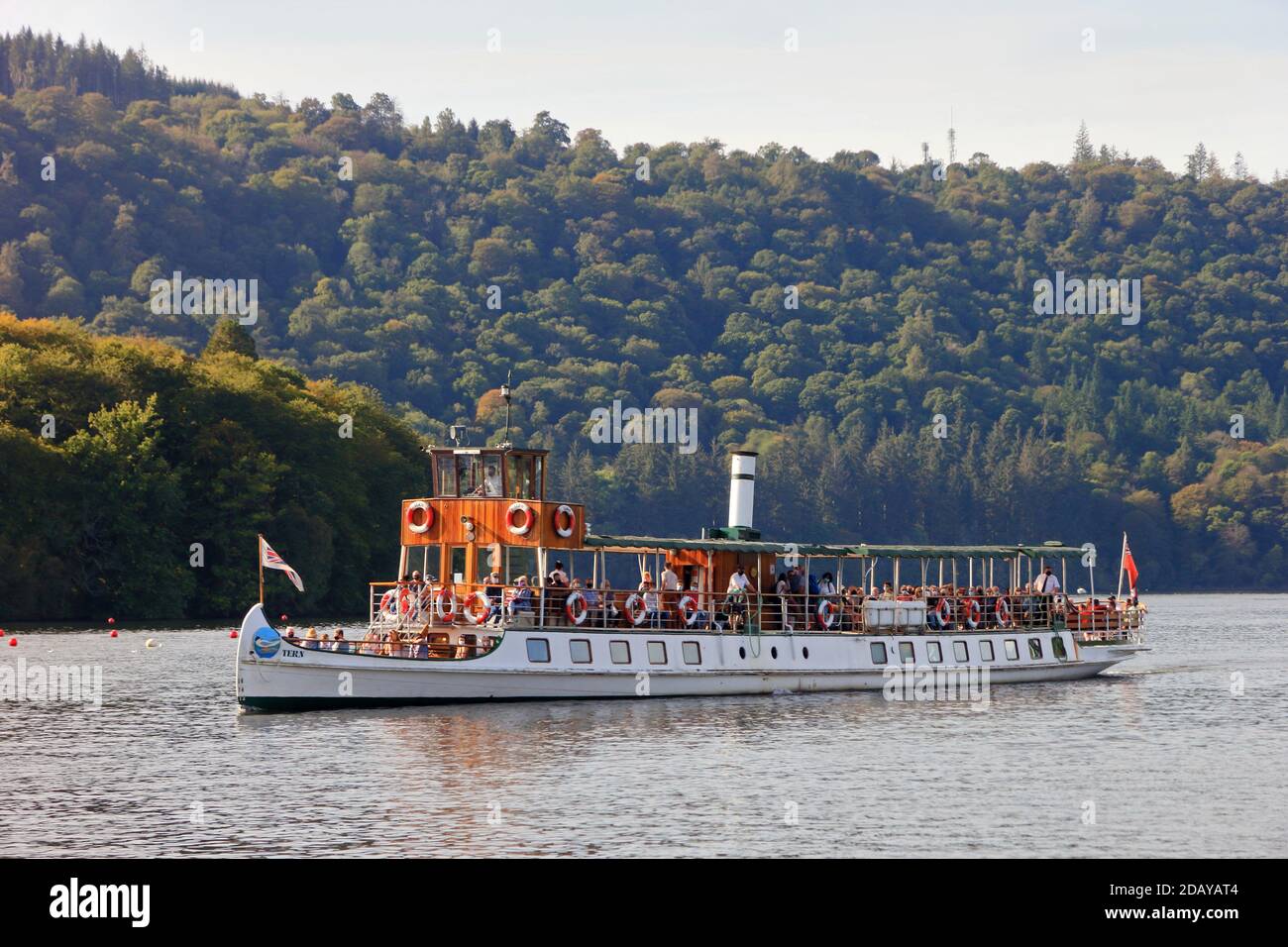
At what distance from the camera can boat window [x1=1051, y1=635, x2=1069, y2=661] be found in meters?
76.1

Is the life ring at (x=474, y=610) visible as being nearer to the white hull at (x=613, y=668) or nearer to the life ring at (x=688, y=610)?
the white hull at (x=613, y=668)

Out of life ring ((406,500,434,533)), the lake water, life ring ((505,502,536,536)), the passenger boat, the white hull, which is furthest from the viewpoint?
life ring ((406,500,434,533))

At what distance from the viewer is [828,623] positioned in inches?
2625

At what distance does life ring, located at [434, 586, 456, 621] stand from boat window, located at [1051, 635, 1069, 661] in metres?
28.7

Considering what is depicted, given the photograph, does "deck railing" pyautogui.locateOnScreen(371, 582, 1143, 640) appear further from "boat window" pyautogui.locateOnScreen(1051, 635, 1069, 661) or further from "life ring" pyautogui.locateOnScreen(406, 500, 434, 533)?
"life ring" pyautogui.locateOnScreen(406, 500, 434, 533)

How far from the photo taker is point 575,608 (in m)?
59.6

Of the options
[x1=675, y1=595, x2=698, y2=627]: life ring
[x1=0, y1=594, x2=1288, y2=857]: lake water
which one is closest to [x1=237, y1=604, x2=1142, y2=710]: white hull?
[x1=675, y1=595, x2=698, y2=627]: life ring

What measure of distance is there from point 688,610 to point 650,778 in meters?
18.1

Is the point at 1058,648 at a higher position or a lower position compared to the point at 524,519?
lower

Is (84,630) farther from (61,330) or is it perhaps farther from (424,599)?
(424,599)
